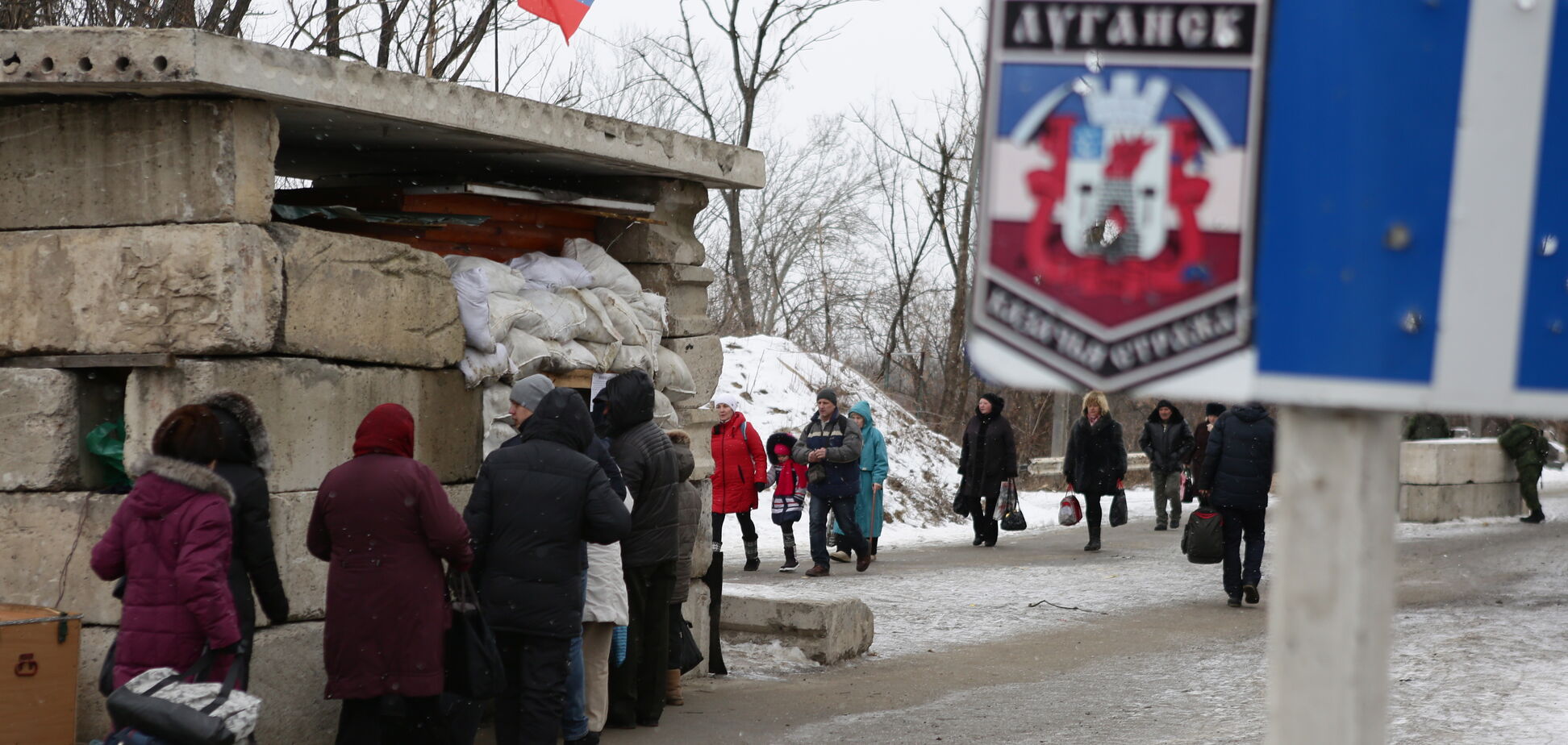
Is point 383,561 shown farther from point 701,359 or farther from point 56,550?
point 701,359

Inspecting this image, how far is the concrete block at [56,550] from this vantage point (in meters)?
5.40

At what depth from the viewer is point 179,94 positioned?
5.29 m

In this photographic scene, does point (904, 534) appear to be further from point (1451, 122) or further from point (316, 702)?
point (1451, 122)

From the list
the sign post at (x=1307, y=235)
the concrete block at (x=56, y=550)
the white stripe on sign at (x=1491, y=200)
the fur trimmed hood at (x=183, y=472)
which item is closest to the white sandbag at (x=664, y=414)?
the concrete block at (x=56, y=550)

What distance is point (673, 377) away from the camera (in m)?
7.84

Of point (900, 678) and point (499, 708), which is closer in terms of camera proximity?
point (499, 708)

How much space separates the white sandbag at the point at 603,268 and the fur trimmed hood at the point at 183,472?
303 centimetres

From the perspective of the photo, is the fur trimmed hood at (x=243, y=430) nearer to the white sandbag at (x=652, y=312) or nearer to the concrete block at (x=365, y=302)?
the concrete block at (x=365, y=302)

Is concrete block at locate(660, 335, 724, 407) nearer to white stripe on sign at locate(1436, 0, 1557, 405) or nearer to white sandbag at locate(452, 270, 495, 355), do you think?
white sandbag at locate(452, 270, 495, 355)

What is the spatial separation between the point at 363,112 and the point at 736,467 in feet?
22.8

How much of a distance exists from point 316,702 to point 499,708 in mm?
746

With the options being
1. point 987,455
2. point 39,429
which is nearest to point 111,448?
point 39,429

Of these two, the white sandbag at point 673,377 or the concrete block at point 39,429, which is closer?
the concrete block at point 39,429

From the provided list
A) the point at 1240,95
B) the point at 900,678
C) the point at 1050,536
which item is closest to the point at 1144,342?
the point at 1240,95
